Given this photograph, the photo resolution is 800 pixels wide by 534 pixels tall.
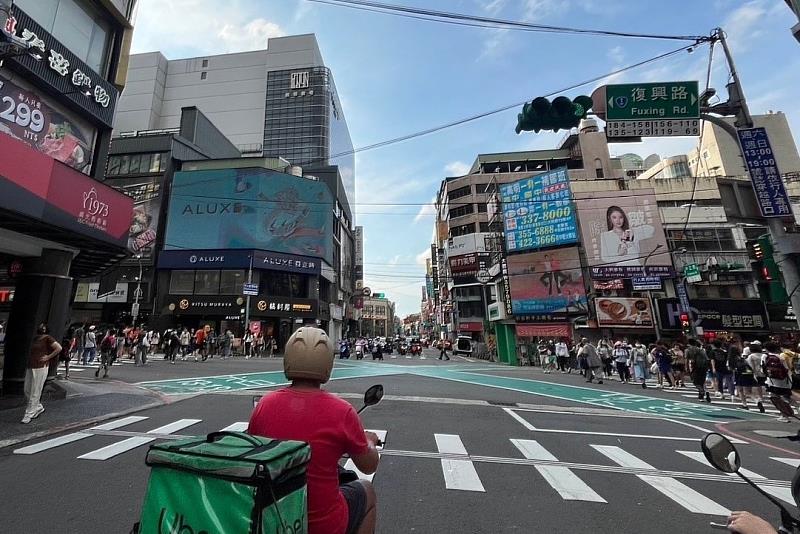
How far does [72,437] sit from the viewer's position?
6.69 meters

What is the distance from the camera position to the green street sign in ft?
27.6

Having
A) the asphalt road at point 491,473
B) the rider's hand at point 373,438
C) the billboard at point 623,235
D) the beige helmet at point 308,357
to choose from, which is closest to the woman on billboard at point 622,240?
the billboard at point 623,235

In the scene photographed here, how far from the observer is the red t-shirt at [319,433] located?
6.41 ft

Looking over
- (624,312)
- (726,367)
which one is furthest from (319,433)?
(624,312)

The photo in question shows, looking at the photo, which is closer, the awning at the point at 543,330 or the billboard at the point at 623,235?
the awning at the point at 543,330

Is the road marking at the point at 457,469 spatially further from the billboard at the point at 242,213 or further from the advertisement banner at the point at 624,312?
the billboard at the point at 242,213

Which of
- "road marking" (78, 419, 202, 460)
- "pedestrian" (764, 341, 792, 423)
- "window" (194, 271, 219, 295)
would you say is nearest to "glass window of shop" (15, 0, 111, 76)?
"road marking" (78, 419, 202, 460)

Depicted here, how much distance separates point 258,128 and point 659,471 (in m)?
79.8

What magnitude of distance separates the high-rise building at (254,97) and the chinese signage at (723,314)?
5508cm

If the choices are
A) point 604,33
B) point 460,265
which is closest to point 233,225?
point 460,265

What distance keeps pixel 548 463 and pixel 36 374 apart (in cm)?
1000

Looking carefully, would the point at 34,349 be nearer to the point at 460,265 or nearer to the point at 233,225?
the point at 233,225

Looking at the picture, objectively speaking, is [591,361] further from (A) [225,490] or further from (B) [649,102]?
(A) [225,490]

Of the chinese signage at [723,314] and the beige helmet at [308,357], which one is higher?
the chinese signage at [723,314]
